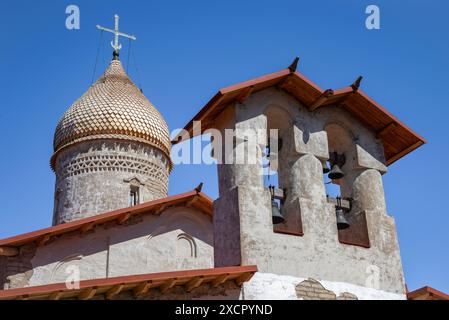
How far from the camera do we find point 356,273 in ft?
33.9

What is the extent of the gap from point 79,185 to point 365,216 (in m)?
12.4

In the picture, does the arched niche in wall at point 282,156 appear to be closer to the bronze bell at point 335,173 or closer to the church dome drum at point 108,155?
the bronze bell at point 335,173

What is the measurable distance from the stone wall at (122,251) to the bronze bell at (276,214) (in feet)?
17.1

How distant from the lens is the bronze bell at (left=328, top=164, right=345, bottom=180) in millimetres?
11453

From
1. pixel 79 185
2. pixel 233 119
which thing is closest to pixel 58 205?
pixel 79 185

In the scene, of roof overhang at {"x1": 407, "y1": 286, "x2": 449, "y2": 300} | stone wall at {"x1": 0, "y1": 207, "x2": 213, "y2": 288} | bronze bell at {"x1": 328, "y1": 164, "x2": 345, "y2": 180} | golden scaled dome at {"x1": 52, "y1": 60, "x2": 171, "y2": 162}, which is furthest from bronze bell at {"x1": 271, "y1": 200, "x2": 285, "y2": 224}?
golden scaled dome at {"x1": 52, "y1": 60, "x2": 171, "y2": 162}

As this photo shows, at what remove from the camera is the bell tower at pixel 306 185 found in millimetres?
9883

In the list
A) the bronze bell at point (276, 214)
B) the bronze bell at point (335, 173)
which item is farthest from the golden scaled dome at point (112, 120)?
the bronze bell at point (276, 214)

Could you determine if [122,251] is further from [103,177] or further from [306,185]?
[103,177]

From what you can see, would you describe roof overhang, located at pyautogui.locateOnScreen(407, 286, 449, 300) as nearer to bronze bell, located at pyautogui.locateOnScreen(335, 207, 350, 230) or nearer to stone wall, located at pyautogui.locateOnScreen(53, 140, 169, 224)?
bronze bell, located at pyautogui.locateOnScreen(335, 207, 350, 230)

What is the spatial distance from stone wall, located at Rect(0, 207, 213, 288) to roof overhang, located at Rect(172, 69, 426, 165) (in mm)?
4344

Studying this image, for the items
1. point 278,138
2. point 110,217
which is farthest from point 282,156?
point 110,217
